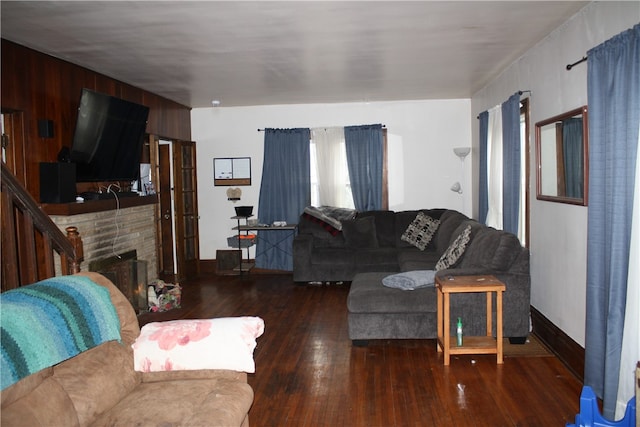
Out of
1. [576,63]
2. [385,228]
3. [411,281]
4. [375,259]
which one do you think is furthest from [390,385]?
[385,228]

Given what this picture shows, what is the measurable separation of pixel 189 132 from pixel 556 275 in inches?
220

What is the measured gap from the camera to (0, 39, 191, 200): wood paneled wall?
13.3ft

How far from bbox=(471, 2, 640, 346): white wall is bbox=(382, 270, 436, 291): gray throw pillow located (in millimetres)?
962

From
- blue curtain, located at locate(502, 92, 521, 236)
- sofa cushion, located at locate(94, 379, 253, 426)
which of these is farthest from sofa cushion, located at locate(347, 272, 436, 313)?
sofa cushion, located at locate(94, 379, 253, 426)

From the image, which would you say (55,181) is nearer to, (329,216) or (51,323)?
(51,323)

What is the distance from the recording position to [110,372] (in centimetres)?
231

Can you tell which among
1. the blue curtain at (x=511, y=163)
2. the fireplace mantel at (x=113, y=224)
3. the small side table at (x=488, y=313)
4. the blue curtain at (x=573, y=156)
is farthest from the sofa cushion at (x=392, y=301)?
the fireplace mantel at (x=113, y=224)

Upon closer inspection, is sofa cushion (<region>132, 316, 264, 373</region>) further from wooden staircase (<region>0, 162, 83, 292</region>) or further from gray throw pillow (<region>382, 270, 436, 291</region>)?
gray throw pillow (<region>382, 270, 436, 291</region>)

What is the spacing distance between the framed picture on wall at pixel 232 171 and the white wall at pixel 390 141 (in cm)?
7

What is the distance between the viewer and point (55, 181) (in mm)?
4309

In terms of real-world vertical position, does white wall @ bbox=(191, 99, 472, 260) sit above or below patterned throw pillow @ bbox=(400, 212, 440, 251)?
above

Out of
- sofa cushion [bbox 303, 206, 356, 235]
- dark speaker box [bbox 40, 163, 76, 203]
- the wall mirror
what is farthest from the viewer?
sofa cushion [bbox 303, 206, 356, 235]

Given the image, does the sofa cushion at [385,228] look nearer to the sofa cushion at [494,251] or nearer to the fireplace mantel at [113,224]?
the sofa cushion at [494,251]

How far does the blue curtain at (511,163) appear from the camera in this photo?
477 centimetres
